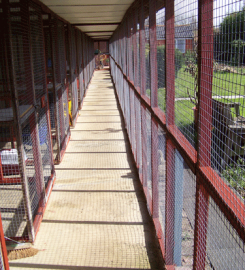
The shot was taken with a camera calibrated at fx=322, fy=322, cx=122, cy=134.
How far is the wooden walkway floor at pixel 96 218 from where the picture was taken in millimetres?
3262

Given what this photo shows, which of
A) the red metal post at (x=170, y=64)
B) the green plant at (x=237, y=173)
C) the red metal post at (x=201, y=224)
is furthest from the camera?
the red metal post at (x=170, y=64)

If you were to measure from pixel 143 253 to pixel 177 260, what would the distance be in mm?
752

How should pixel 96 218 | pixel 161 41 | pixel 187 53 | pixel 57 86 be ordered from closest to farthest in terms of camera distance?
pixel 187 53 → pixel 161 41 → pixel 96 218 → pixel 57 86

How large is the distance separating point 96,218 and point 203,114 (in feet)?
9.11

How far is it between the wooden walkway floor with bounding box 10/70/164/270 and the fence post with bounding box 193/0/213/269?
5.07 feet

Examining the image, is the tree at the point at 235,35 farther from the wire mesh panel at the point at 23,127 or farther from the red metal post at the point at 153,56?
the wire mesh panel at the point at 23,127

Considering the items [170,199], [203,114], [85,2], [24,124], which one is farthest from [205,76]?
[85,2]

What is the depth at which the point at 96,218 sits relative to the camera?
13.3 ft

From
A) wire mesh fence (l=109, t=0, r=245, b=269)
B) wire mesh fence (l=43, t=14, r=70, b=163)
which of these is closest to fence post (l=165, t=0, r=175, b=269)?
wire mesh fence (l=109, t=0, r=245, b=269)

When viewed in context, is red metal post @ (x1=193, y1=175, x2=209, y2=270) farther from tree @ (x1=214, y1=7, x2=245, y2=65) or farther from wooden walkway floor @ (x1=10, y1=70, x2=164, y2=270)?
wooden walkway floor @ (x1=10, y1=70, x2=164, y2=270)

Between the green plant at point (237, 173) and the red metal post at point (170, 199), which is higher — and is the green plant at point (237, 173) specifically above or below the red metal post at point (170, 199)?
above

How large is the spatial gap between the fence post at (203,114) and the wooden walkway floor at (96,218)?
5.07 ft

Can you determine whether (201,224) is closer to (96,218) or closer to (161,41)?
(161,41)

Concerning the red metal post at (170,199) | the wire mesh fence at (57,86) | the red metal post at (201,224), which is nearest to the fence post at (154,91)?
the red metal post at (170,199)
